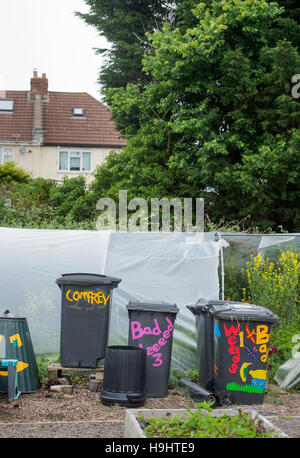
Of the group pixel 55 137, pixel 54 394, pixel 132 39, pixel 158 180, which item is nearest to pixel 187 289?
pixel 54 394

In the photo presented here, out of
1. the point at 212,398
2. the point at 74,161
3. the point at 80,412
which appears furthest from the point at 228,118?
the point at 74,161

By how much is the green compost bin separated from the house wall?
22.8 metres

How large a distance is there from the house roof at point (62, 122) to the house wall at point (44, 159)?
36cm

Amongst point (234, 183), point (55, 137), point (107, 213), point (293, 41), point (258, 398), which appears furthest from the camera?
point (55, 137)

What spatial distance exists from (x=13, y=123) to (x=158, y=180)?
18543 mm

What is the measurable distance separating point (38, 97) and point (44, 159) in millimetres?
4119

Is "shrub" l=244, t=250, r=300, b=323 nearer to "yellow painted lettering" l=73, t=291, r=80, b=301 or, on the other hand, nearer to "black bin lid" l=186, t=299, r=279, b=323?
"black bin lid" l=186, t=299, r=279, b=323

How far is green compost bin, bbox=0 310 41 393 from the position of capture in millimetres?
6137

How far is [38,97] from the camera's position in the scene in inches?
1205

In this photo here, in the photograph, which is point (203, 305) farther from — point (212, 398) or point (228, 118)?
point (228, 118)

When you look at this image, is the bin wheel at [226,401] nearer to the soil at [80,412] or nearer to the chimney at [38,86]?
the soil at [80,412]

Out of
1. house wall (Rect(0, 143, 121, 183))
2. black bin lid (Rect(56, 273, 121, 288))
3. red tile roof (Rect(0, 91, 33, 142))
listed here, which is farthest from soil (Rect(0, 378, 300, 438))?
red tile roof (Rect(0, 91, 33, 142))

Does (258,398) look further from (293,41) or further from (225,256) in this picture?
(293,41)

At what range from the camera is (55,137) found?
29250mm
